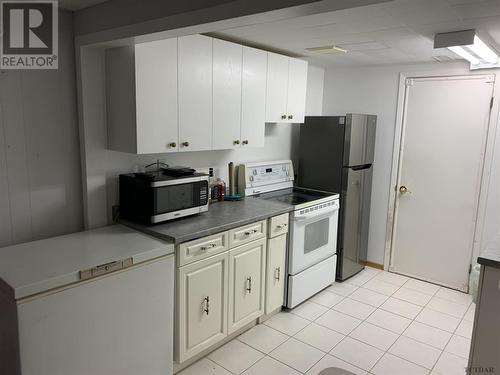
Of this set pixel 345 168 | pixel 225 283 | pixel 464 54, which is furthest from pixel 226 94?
pixel 464 54

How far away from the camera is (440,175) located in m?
3.81

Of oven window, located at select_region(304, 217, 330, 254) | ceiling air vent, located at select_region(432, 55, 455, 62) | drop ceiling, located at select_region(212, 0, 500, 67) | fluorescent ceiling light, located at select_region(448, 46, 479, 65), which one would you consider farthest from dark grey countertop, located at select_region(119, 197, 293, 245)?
ceiling air vent, located at select_region(432, 55, 455, 62)

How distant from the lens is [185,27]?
68.8 inches

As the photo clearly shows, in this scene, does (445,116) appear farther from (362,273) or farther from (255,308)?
(255,308)

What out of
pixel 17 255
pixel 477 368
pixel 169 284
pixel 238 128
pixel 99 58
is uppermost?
pixel 99 58

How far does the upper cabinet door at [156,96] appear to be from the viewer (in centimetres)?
231

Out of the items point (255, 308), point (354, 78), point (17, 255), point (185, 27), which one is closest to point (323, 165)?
point (354, 78)

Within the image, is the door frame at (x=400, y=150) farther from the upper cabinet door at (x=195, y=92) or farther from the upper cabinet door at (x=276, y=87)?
the upper cabinet door at (x=195, y=92)

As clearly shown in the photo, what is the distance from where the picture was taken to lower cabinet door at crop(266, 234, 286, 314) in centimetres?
301

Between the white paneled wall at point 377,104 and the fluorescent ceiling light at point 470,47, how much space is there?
0.48 metres

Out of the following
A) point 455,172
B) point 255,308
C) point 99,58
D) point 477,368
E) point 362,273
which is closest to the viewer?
point 477,368

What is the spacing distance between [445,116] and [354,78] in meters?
1.04

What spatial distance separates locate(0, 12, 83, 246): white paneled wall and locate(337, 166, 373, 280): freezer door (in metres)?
2.44

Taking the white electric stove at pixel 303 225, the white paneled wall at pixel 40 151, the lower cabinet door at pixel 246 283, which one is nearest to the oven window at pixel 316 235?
the white electric stove at pixel 303 225
